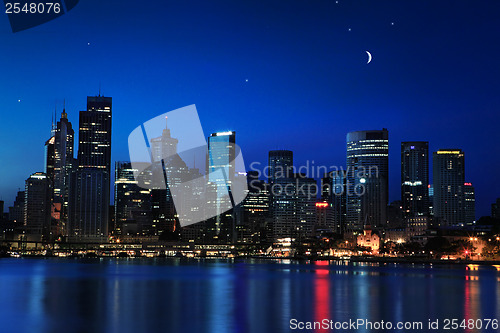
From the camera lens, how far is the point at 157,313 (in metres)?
37.9

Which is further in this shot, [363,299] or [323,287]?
[323,287]

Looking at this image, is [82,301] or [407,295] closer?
[82,301]

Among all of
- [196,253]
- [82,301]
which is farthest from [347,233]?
[82,301]

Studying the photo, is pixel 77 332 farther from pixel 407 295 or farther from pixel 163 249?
pixel 163 249

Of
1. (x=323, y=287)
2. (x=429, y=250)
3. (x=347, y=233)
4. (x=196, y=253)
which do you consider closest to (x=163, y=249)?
(x=196, y=253)

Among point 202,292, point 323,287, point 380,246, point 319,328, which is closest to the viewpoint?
point 319,328

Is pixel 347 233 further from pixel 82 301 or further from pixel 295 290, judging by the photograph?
pixel 82 301

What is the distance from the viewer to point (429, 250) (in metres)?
132

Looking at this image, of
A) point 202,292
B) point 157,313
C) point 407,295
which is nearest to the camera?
point 157,313

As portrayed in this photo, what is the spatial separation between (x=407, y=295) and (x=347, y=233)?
142 m

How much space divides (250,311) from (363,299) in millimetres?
10895

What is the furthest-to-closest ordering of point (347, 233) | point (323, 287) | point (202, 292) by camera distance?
point (347, 233) → point (323, 287) → point (202, 292)

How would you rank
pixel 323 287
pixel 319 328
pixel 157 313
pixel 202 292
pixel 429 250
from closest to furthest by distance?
1. pixel 319 328
2. pixel 157 313
3. pixel 202 292
4. pixel 323 287
5. pixel 429 250

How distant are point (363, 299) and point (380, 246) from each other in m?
116
